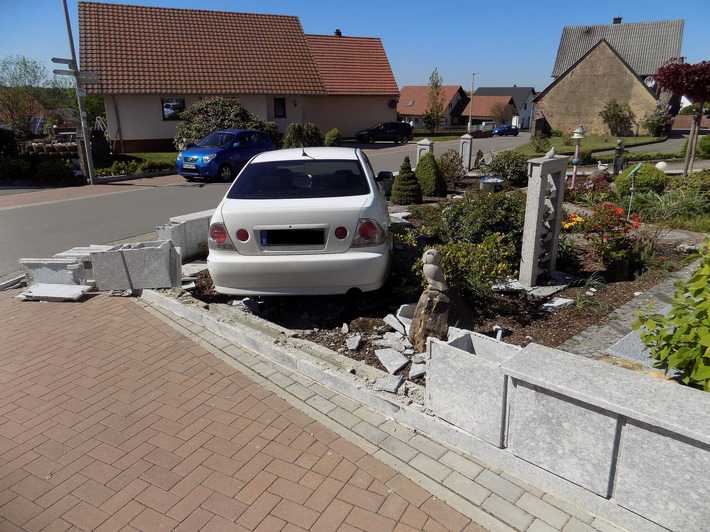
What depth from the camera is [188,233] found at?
731cm

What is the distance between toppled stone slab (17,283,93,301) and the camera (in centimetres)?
600

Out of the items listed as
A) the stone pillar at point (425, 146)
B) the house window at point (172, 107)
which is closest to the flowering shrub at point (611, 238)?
the stone pillar at point (425, 146)

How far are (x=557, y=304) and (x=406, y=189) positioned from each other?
275 inches

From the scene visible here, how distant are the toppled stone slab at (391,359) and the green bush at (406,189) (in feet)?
26.0

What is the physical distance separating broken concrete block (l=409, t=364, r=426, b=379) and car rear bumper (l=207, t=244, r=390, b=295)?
103 cm

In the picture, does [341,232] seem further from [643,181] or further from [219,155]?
[219,155]

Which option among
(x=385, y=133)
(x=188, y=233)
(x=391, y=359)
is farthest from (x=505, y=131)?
(x=391, y=359)

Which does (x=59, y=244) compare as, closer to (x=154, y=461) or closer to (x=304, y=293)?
(x=304, y=293)

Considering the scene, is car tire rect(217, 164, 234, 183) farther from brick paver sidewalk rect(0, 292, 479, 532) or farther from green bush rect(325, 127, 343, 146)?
brick paver sidewalk rect(0, 292, 479, 532)

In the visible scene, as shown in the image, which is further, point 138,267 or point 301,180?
point 138,267

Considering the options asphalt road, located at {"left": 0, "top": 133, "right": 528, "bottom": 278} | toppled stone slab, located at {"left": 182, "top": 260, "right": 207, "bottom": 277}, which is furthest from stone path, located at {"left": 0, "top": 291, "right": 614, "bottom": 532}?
asphalt road, located at {"left": 0, "top": 133, "right": 528, "bottom": 278}

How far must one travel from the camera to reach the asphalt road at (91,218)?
347 inches

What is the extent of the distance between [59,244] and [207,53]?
22.1 metres

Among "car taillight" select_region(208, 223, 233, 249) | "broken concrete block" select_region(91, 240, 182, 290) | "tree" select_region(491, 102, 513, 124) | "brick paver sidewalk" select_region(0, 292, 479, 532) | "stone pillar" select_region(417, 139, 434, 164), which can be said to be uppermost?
"tree" select_region(491, 102, 513, 124)
